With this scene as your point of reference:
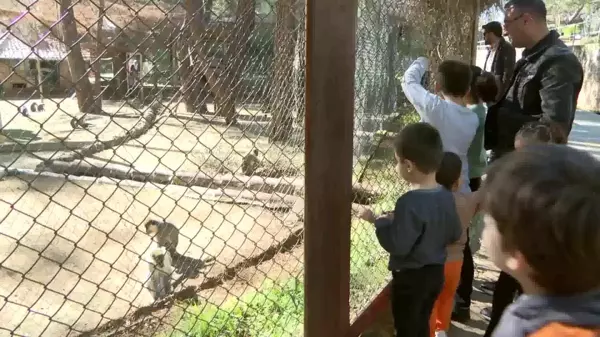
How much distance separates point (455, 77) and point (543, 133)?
0.55 metres

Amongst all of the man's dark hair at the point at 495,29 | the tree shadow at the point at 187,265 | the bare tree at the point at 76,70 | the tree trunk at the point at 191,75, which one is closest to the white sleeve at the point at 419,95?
the tree trunk at the point at 191,75

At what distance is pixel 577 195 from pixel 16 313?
4893 mm

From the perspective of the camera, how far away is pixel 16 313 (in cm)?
457

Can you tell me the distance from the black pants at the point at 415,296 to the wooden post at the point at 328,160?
1.06 ft

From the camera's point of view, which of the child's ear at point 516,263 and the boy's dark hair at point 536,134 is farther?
the boy's dark hair at point 536,134

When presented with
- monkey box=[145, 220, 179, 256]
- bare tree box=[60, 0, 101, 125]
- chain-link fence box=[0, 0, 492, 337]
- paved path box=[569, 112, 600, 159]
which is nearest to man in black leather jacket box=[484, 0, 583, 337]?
chain-link fence box=[0, 0, 492, 337]

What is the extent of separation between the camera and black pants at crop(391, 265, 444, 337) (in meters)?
2.12

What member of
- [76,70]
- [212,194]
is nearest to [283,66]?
[212,194]

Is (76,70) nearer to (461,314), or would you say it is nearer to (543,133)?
(461,314)

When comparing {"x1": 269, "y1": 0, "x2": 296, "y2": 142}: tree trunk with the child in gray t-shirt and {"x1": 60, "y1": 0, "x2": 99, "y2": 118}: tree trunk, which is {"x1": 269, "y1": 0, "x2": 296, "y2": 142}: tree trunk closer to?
{"x1": 60, "y1": 0, "x2": 99, "y2": 118}: tree trunk

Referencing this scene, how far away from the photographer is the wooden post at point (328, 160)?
166 centimetres

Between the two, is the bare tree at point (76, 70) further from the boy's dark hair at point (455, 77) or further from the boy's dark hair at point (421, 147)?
the boy's dark hair at point (455, 77)

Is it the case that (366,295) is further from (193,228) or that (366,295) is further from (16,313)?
(193,228)

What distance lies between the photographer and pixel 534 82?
2672 millimetres
